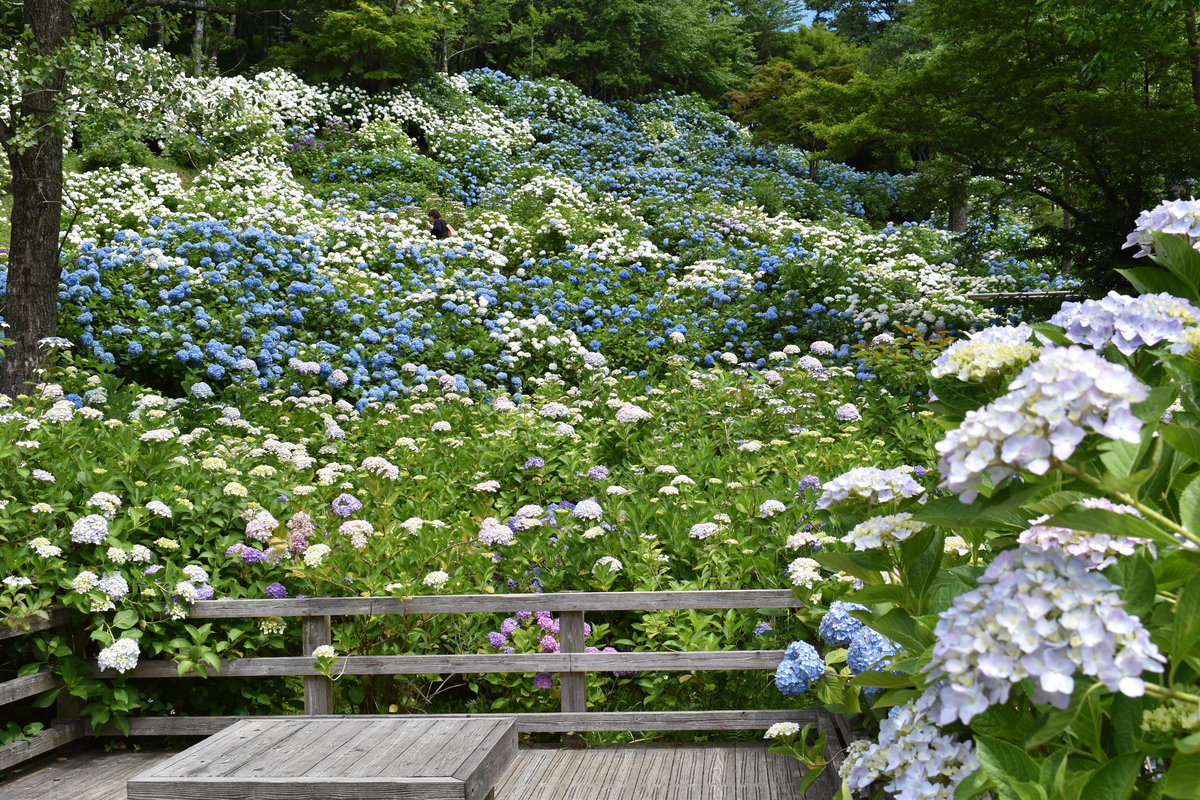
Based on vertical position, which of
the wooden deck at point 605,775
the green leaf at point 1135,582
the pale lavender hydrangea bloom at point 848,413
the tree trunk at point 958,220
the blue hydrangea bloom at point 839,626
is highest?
the tree trunk at point 958,220

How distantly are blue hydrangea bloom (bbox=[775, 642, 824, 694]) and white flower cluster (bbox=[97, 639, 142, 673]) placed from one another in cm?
234

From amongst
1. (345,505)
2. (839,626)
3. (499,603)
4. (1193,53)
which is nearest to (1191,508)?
(839,626)

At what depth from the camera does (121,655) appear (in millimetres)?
3506

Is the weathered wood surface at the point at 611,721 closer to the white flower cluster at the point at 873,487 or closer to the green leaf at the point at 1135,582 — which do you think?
the white flower cluster at the point at 873,487

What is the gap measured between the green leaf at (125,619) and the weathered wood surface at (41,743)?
19.9 inches

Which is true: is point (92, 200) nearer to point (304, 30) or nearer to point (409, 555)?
point (409, 555)

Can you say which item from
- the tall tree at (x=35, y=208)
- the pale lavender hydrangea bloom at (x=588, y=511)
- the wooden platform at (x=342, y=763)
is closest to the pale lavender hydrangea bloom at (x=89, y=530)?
the wooden platform at (x=342, y=763)

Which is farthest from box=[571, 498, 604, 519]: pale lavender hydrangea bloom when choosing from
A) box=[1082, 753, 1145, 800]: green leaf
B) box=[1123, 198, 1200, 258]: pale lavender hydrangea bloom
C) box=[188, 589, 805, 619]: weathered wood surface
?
box=[1082, 753, 1145, 800]: green leaf

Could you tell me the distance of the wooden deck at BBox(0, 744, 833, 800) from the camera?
322cm

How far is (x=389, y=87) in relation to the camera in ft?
61.7

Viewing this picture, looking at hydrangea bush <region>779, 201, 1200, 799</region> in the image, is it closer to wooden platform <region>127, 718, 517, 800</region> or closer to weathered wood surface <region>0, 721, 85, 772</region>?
wooden platform <region>127, 718, 517, 800</region>

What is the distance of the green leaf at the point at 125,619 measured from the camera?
140 inches

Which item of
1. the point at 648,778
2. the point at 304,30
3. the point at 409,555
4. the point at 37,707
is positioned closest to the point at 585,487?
the point at 409,555

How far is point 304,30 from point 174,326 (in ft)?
45.6
